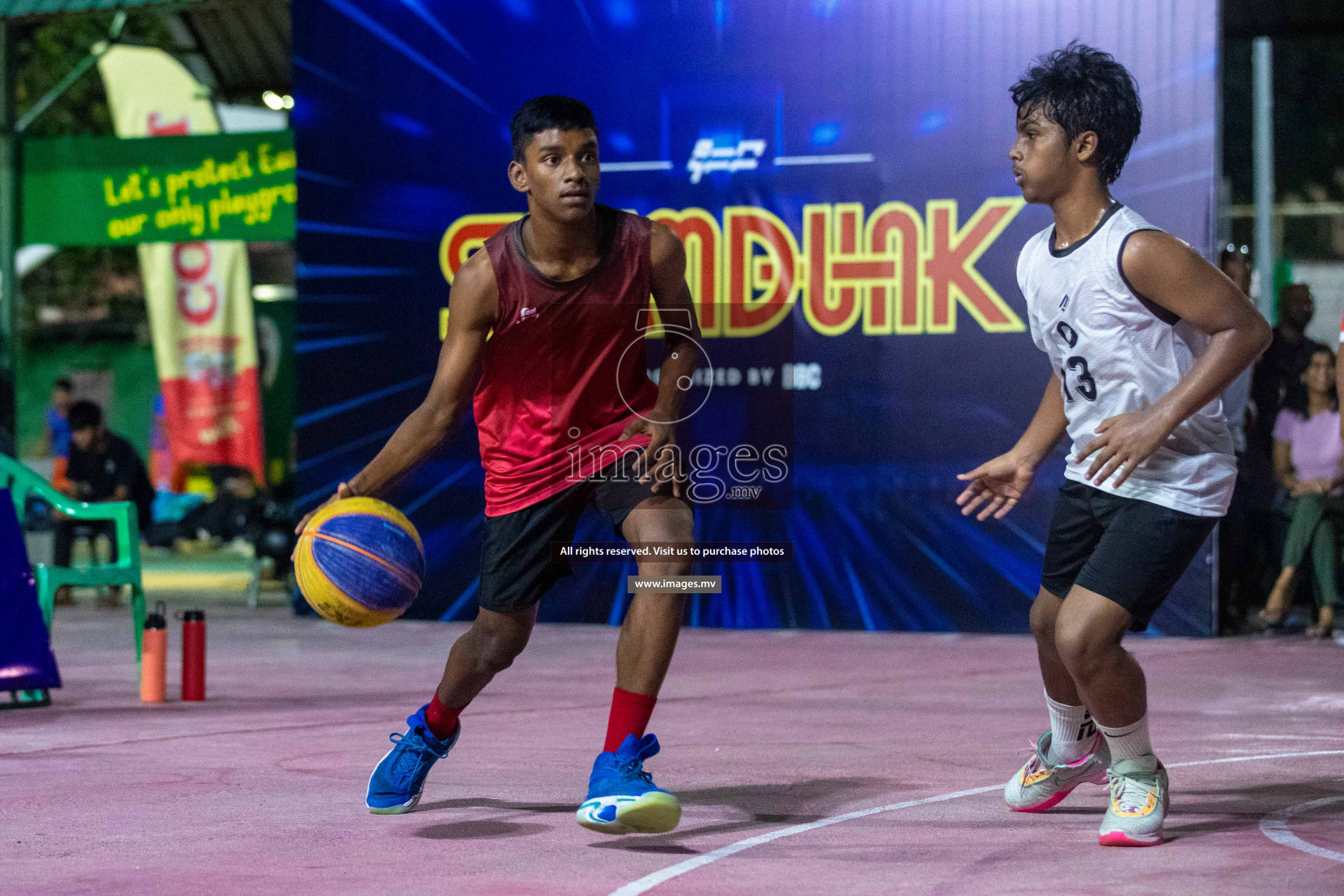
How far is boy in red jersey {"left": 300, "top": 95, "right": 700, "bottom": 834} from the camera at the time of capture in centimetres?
526

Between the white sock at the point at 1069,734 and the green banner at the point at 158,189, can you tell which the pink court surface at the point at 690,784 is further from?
the green banner at the point at 158,189

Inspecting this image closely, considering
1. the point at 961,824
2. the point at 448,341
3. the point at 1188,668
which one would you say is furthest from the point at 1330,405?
the point at 448,341

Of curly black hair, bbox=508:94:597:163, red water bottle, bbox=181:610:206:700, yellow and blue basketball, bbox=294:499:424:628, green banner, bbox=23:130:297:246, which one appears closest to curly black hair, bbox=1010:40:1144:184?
curly black hair, bbox=508:94:597:163

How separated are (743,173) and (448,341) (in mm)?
7350

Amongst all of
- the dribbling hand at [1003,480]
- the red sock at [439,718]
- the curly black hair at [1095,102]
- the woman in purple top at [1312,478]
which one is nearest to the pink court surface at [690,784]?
the red sock at [439,718]

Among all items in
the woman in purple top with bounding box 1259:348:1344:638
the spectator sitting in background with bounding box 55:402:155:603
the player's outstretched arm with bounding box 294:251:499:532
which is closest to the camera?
the player's outstretched arm with bounding box 294:251:499:532

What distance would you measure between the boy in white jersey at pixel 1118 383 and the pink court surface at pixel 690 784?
0.52 metres

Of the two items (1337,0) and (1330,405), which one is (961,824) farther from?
(1337,0)

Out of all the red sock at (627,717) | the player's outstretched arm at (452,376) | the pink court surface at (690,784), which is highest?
the player's outstretched arm at (452,376)

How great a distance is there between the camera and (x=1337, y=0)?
1309 cm

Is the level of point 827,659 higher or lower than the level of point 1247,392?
lower

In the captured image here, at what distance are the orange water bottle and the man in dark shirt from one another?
684 cm

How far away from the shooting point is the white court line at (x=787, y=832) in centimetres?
452

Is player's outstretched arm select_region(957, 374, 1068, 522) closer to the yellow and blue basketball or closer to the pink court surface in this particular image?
the pink court surface
